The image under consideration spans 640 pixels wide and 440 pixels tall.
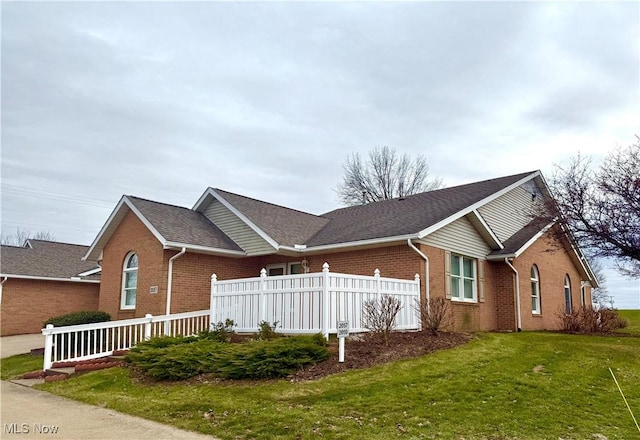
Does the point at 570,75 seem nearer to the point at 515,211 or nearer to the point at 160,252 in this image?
the point at 515,211

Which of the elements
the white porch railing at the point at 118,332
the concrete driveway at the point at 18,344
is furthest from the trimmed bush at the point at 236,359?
the concrete driveway at the point at 18,344

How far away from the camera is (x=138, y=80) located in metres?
17.0

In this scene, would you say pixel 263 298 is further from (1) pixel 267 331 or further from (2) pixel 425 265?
(2) pixel 425 265

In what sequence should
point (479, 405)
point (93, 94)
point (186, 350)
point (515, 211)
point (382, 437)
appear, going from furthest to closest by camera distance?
1. point (515, 211)
2. point (93, 94)
3. point (186, 350)
4. point (479, 405)
5. point (382, 437)

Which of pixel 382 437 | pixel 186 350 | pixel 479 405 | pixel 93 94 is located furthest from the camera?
pixel 93 94

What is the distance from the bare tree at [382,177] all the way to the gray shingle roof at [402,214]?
20.5 meters

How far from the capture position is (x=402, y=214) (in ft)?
58.1

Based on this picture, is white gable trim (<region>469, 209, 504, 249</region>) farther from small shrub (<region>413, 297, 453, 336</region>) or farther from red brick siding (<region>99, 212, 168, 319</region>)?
red brick siding (<region>99, 212, 168, 319</region>)

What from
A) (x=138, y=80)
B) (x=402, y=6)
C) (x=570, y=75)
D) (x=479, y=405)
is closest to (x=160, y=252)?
(x=138, y=80)

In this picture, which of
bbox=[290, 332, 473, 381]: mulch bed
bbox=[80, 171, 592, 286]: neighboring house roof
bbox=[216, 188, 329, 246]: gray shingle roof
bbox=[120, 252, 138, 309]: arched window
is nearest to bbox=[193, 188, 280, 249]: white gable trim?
bbox=[80, 171, 592, 286]: neighboring house roof

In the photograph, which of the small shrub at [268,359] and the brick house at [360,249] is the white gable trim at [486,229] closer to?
the brick house at [360,249]

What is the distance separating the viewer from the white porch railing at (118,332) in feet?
43.0

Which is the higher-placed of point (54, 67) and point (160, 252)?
point (54, 67)

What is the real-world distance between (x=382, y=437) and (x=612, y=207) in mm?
13595
